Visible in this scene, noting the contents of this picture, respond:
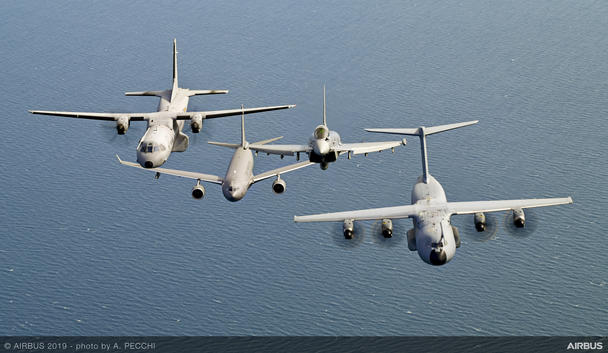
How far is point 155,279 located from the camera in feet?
461

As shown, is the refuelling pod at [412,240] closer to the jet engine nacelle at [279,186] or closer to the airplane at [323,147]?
the airplane at [323,147]

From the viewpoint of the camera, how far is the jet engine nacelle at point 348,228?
104 m

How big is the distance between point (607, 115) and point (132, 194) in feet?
305

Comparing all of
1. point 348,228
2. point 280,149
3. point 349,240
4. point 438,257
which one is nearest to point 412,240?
point 349,240

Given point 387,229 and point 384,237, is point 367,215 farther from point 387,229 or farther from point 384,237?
point 384,237

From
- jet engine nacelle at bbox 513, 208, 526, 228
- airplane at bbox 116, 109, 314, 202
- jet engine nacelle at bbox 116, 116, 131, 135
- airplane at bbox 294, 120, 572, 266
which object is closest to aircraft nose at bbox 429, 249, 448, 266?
airplane at bbox 294, 120, 572, 266

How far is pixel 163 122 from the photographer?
12375 centimetres

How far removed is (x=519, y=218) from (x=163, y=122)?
163 feet

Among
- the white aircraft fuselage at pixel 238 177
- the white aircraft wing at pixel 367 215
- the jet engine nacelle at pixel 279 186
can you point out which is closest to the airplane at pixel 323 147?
the white aircraft fuselage at pixel 238 177

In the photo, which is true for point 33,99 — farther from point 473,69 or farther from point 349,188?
point 473,69

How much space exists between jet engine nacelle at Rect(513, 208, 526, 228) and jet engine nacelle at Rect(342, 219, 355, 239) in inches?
752

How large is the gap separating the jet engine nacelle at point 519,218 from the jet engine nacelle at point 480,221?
3.69 m
